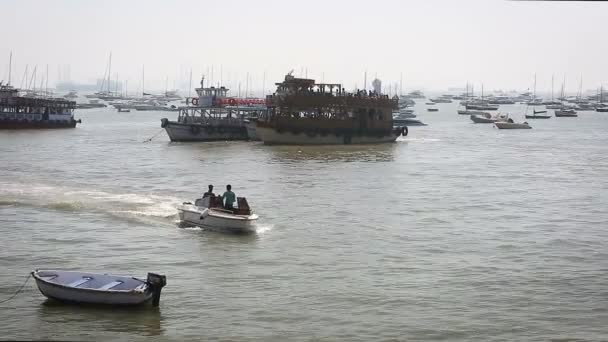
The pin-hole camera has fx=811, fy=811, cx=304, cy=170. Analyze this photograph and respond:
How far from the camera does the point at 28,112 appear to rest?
87.2 m

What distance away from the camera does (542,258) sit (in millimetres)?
24422

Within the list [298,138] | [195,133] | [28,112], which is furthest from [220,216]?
[28,112]

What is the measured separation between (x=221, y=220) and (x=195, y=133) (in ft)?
Answer: 148

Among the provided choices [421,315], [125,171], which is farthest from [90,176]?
[421,315]

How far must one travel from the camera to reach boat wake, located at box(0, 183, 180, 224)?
3117 centimetres

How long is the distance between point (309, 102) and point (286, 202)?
32.0 meters

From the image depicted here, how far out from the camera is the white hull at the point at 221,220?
26.4 metres

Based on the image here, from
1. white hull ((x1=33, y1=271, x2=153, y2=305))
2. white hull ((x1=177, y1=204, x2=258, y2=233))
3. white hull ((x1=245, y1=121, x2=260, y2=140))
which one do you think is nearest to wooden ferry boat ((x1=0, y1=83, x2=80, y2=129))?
white hull ((x1=245, y1=121, x2=260, y2=140))

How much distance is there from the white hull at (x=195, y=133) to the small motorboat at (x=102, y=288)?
5275cm

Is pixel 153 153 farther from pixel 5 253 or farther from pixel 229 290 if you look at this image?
pixel 229 290

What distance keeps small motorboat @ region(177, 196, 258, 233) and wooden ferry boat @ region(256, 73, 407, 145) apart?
38.8 metres

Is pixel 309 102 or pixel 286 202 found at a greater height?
pixel 309 102

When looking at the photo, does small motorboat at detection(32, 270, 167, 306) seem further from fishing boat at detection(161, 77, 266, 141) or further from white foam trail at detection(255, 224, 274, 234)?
fishing boat at detection(161, 77, 266, 141)

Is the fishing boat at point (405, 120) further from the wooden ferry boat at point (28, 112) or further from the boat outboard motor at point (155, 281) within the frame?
the boat outboard motor at point (155, 281)
